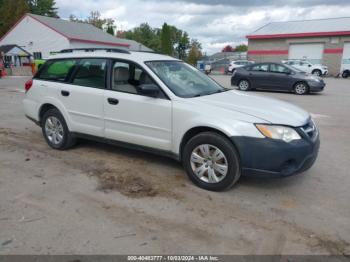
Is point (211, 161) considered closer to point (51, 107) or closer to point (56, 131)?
point (56, 131)

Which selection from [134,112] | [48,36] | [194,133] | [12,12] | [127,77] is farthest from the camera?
[12,12]

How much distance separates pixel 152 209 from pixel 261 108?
6.03ft

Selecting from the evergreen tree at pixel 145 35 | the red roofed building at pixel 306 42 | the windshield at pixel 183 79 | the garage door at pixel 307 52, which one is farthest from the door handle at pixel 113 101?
the evergreen tree at pixel 145 35

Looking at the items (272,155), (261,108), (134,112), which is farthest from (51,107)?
(272,155)

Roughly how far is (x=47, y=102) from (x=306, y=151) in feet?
13.7

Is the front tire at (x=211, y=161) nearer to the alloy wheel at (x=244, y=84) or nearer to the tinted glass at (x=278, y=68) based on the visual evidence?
the tinted glass at (x=278, y=68)

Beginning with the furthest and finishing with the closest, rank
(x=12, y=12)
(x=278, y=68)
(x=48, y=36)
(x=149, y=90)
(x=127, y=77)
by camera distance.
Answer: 1. (x=12, y=12)
2. (x=48, y=36)
3. (x=278, y=68)
4. (x=127, y=77)
5. (x=149, y=90)

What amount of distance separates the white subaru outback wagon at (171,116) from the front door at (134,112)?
0.5 inches

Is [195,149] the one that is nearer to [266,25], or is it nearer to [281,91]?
[281,91]

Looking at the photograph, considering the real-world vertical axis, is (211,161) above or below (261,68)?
below

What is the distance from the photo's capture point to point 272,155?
362 centimetres

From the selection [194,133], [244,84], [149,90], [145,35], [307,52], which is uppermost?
[145,35]

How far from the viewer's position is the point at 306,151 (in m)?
3.74

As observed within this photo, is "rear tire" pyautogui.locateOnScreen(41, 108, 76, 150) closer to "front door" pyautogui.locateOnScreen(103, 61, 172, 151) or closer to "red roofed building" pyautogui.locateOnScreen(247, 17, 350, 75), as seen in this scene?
"front door" pyautogui.locateOnScreen(103, 61, 172, 151)
